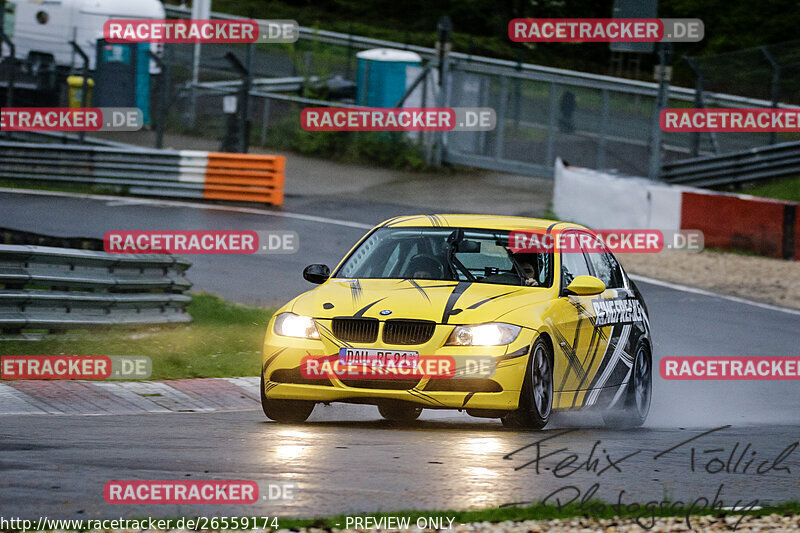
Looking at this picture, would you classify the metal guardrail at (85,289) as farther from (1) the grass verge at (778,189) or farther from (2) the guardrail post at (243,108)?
(1) the grass verge at (778,189)

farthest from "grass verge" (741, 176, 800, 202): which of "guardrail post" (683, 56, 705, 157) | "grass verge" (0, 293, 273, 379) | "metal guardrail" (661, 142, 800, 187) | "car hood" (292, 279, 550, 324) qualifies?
"car hood" (292, 279, 550, 324)

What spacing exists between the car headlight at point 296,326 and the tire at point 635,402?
281cm

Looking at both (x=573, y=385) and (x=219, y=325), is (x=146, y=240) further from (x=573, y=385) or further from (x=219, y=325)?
(x=573, y=385)

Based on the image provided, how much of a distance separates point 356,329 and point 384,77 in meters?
23.2

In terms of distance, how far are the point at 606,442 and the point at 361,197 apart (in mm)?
17899

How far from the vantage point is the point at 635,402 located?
10.8 meters

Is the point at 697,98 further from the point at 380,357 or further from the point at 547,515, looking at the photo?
the point at 547,515

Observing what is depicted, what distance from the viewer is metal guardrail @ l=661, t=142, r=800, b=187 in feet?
88.5

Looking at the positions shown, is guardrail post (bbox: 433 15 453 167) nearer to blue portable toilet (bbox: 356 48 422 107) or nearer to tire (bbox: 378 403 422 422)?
blue portable toilet (bbox: 356 48 422 107)

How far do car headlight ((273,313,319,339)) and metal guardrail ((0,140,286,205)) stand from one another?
1590 centimetres

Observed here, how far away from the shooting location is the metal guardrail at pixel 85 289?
11.8 m

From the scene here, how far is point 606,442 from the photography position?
29.4 feet

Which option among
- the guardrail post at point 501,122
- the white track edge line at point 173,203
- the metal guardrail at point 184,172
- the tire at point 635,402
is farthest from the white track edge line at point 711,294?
the guardrail post at point 501,122

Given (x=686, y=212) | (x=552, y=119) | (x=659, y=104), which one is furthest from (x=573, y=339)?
(x=552, y=119)
